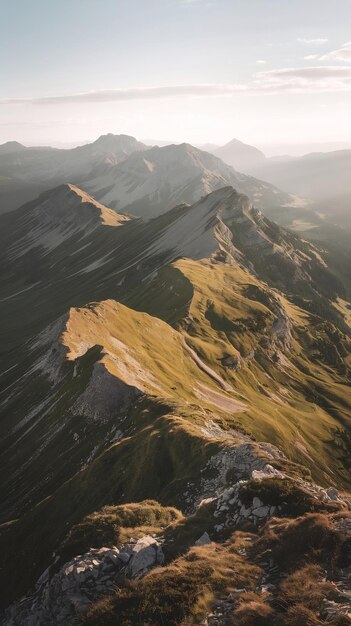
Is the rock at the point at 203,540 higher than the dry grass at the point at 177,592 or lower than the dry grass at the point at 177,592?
lower

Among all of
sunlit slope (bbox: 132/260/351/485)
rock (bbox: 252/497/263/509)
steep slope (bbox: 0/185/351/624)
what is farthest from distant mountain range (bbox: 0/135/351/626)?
sunlit slope (bbox: 132/260/351/485)

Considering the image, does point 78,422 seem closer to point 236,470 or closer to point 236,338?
point 236,470

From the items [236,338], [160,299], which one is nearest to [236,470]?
[236,338]

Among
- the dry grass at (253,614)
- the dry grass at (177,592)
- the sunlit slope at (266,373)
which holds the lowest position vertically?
the sunlit slope at (266,373)

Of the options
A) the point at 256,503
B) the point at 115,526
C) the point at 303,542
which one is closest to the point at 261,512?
the point at 256,503

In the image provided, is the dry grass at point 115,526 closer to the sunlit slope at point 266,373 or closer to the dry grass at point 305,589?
the dry grass at point 305,589

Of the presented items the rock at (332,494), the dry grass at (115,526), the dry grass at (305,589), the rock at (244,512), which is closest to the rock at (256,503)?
the rock at (244,512)

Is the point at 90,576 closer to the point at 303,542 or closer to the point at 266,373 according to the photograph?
the point at 303,542
